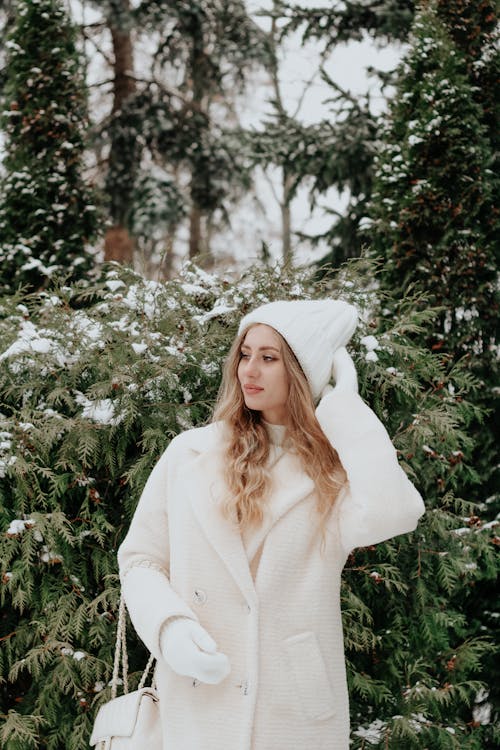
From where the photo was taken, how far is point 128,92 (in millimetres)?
10906

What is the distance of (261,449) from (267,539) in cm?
29

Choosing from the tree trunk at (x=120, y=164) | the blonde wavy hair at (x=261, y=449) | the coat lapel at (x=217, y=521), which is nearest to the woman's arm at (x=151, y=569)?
the coat lapel at (x=217, y=521)

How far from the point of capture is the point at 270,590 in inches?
84.7

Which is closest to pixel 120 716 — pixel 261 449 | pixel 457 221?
pixel 261 449

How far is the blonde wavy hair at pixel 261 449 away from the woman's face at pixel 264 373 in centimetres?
2

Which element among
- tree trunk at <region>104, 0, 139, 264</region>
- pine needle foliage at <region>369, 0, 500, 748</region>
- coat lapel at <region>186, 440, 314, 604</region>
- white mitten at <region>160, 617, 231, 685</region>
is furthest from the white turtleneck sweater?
tree trunk at <region>104, 0, 139, 264</region>

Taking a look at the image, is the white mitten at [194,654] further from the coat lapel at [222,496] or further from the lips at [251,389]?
the lips at [251,389]

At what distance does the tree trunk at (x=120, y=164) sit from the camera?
34.0 ft

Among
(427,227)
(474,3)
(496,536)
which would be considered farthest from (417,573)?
(474,3)

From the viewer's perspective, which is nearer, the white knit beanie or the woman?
the woman

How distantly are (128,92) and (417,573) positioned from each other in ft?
30.0

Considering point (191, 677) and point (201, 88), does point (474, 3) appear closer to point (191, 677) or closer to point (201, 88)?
point (191, 677)

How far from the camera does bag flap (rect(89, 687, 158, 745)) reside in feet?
7.43

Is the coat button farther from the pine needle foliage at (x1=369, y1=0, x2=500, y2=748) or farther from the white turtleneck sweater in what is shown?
the pine needle foliage at (x1=369, y1=0, x2=500, y2=748)
